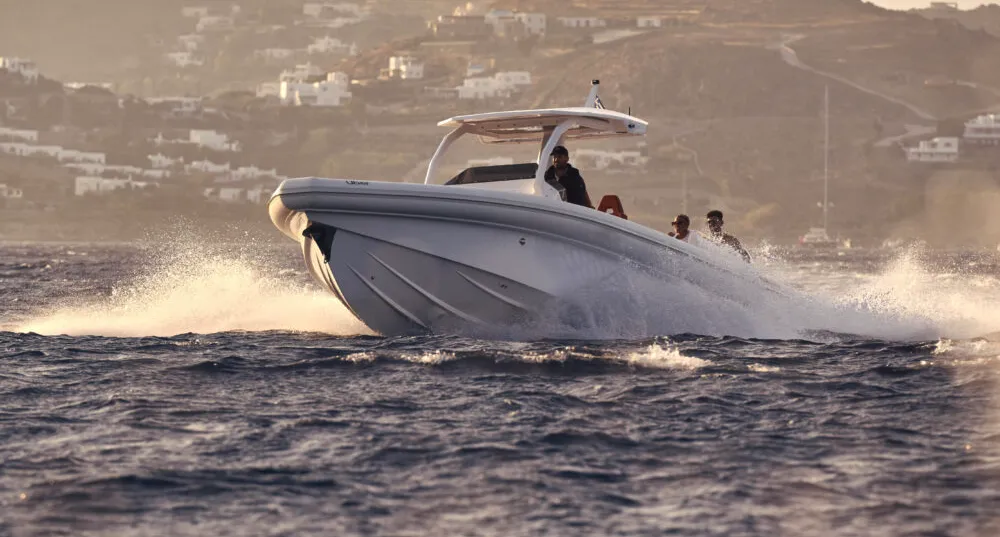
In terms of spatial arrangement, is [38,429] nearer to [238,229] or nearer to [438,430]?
[438,430]

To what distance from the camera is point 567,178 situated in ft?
54.4

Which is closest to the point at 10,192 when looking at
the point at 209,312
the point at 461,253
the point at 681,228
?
the point at 209,312

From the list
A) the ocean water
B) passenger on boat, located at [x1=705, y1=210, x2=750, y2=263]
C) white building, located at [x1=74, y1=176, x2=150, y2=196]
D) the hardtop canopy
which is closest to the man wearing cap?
the hardtop canopy

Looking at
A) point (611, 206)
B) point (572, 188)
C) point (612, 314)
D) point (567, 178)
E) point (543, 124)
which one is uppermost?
point (543, 124)

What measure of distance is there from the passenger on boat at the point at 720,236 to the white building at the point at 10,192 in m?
174

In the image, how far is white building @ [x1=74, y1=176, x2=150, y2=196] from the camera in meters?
190

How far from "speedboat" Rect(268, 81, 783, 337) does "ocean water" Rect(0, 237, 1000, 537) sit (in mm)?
406

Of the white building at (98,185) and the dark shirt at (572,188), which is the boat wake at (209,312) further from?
the white building at (98,185)

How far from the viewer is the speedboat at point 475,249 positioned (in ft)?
49.4

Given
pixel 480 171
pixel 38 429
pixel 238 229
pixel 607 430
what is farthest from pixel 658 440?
pixel 238 229

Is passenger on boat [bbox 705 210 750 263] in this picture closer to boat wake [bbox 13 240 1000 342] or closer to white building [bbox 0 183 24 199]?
A: boat wake [bbox 13 240 1000 342]

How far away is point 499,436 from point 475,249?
5.24 meters

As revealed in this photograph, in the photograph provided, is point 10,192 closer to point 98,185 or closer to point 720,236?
point 98,185

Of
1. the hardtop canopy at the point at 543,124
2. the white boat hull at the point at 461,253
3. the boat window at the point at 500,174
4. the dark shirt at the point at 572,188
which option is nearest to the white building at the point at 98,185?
the hardtop canopy at the point at 543,124
